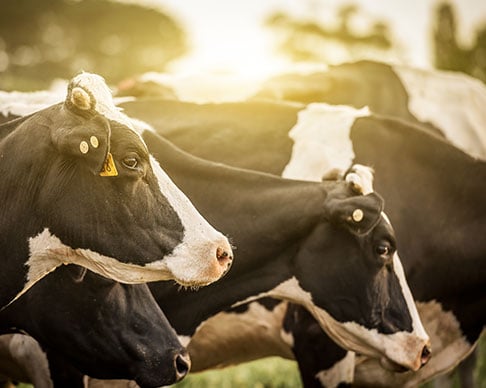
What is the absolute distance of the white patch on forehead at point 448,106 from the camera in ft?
23.6

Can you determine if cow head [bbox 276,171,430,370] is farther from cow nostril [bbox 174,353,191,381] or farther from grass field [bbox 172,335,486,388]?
grass field [bbox 172,335,486,388]

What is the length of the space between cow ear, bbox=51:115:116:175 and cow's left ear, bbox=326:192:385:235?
56.1 inches

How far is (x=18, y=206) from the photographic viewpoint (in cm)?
347

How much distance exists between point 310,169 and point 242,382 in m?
2.94

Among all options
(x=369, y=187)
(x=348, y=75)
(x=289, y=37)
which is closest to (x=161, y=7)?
(x=289, y=37)

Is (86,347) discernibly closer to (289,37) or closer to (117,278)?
(117,278)

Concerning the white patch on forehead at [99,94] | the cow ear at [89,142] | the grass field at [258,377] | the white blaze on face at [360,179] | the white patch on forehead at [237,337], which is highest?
the white patch on forehead at [99,94]

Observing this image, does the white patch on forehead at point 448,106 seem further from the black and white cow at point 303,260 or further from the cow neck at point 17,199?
the cow neck at point 17,199

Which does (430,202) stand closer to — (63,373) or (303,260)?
(303,260)

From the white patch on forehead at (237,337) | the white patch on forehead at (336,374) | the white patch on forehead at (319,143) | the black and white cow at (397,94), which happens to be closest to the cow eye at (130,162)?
the white patch on forehead at (237,337)

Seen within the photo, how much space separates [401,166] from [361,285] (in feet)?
4.05

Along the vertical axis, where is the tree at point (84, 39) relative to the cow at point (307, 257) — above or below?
below

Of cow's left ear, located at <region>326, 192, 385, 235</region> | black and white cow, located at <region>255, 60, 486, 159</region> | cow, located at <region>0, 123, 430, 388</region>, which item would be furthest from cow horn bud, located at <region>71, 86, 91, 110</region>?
black and white cow, located at <region>255, 60, 486, 159</region>

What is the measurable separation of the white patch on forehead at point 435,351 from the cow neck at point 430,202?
3.5 inches
